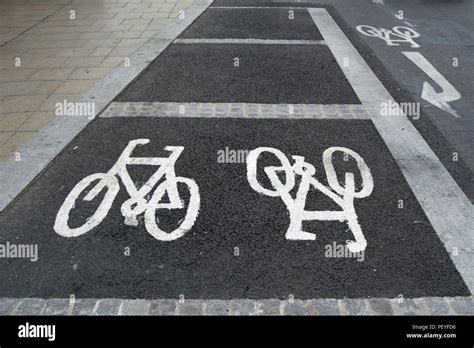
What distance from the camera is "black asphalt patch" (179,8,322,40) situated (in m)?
10.6

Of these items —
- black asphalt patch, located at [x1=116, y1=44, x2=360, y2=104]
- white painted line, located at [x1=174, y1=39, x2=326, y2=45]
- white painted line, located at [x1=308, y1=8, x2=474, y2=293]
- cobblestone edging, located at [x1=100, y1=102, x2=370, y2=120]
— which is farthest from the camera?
white painted line, located at [x1=174, y1=39, x2=326, y2=45]

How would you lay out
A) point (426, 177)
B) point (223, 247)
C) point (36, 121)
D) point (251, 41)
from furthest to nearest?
point (251, 41), point (36, 121), point (426, 177), point (223, 247)

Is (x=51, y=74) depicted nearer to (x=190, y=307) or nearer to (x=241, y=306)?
(x=190, y=307)

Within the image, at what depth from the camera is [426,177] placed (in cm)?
541

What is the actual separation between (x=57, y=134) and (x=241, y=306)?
3.72 meters

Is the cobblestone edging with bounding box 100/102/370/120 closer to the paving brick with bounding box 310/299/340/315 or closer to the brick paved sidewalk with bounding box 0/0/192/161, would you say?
the brick paved sidewalk with bounding box 0/0/192/161

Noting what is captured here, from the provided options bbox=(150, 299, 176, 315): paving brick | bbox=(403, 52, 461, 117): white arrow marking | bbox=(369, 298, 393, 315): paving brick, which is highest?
bbox=(403, 52, 461, 117): white arrow marking

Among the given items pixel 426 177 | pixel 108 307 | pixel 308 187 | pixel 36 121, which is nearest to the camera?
pixel 108 307

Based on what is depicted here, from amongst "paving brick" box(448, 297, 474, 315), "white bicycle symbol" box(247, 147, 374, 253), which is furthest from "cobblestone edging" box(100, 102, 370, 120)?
"paving brick" box(448, 297, 474, 315)

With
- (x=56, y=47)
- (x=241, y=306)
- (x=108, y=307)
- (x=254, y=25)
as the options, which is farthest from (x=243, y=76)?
(x=108, y=307)

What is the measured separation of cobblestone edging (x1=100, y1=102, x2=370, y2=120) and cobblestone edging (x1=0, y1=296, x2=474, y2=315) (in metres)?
3.55

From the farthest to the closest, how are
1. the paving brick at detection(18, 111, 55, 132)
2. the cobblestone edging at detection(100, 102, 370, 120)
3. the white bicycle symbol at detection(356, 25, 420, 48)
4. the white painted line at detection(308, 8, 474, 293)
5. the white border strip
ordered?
1. the white bicycle symbol at detection(356, 25, 420, 48)
2. the cobblestone edging at detection(100, 102, 370, 120)
3. the paving brick at detection(18, 111, 55, 132)
4. the white border strip
5. the white painted line at detection(308, 8, 474, 293)

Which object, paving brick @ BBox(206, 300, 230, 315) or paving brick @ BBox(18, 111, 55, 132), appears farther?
paving brick @ BBox(18, 111, 55, 132)
